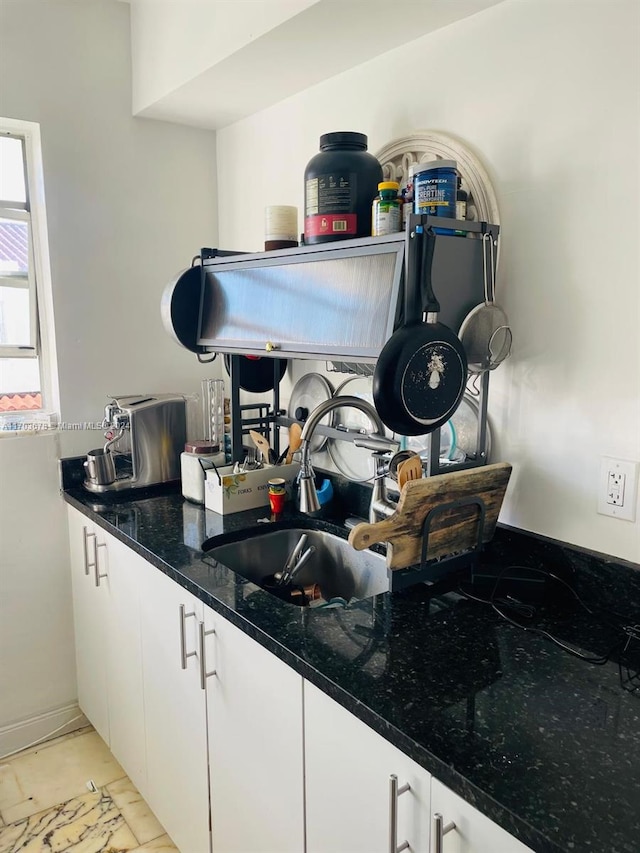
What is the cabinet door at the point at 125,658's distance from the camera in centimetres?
185

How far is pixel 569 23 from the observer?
1302 millimetres

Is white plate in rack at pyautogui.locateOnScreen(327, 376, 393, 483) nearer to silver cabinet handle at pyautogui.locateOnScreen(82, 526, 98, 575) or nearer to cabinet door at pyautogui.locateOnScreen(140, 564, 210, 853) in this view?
cabinet door at pyautogui.locateOnScreen(140, 564, 210, 853)

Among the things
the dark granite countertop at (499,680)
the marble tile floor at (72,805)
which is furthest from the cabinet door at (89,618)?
the dark granite countertop at (499,680)

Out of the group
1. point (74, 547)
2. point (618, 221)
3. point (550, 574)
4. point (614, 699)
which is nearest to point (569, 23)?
point (618, 221)

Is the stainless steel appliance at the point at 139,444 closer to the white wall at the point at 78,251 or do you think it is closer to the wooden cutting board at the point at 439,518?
the white wall at the point at 78,251

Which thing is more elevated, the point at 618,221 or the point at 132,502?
the point at 618,221

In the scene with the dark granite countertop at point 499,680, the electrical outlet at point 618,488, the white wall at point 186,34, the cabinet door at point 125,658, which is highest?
the white wall at point 186,34

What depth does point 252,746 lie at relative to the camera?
1354mm

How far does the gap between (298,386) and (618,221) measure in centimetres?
114

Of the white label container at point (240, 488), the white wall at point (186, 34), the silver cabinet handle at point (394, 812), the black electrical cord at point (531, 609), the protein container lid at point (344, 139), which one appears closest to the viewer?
the silver cabinet handle at point (394, 812)

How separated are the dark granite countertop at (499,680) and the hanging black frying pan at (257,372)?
74cm

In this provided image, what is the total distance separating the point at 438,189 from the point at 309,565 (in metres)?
1.07

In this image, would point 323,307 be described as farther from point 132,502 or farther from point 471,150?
point 132,502

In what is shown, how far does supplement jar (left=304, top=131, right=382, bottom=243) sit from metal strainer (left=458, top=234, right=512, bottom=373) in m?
Answer: 0.28
